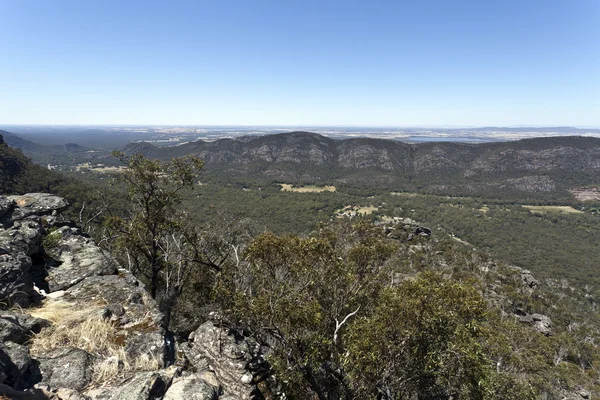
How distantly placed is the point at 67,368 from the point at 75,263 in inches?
429

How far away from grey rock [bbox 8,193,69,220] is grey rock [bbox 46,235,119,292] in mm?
5421

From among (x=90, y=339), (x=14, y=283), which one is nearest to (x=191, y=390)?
(x=90, y=339)

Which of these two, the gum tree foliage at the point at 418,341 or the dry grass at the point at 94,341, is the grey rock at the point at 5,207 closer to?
the dry grass at the point at 94,341

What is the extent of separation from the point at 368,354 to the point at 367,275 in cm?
806

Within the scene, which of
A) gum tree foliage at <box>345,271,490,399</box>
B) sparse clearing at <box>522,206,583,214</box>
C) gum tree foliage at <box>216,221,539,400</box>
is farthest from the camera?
sparse clearing at <box>522,206,583,214</box>

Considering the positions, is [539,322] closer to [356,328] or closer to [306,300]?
[306,300]

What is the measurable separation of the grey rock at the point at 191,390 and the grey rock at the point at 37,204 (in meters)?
21.1

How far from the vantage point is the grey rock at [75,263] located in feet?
53.3

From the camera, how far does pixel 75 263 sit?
18031 millimetres

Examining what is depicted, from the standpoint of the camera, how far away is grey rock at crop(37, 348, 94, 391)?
29.6ft

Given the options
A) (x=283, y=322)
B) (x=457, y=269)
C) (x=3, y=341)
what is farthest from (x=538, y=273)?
(x=3, y=341)

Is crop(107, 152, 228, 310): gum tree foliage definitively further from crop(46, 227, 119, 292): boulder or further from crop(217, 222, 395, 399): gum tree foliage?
crop(217, 222, 395, 399): gum tree foliage

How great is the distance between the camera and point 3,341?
364 inches

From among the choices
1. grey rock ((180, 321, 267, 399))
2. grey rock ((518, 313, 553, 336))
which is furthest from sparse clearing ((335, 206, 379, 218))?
grey rock ((180, 321, 267, 399))
